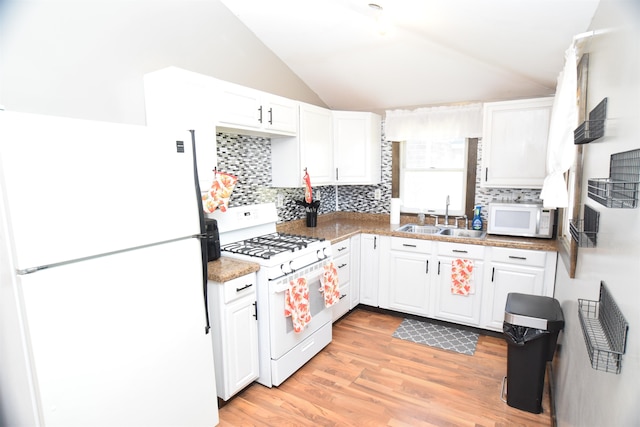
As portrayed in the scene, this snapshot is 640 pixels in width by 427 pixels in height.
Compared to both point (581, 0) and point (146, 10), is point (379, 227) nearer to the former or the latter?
point (581, 0)

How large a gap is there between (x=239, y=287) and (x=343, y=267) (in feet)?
4.51

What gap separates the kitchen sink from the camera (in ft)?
11.2

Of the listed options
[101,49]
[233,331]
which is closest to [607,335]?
[233,331]

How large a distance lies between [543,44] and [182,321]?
2725 mm

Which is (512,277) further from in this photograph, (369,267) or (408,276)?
(369,267)

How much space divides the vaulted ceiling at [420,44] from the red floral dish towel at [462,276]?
157 centimetres

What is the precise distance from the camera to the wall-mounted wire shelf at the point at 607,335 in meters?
0.98

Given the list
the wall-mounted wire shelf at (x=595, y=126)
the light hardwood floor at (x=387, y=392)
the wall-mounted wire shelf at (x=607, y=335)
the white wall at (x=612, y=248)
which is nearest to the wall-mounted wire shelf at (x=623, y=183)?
the white wall at (x=612, y=248)

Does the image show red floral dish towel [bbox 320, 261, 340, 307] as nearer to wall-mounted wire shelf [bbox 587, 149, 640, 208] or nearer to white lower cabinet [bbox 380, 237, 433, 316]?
white lower cabinet [bbox 380, 237, 433, 316]

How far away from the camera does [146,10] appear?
2.14m

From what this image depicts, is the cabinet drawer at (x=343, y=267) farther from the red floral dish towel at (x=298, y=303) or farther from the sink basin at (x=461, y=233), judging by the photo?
the sink basin at (x=461, y=233)

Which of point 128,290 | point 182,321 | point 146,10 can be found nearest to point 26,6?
point 146,10

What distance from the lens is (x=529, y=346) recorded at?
2176 mm

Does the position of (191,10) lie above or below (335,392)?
above
